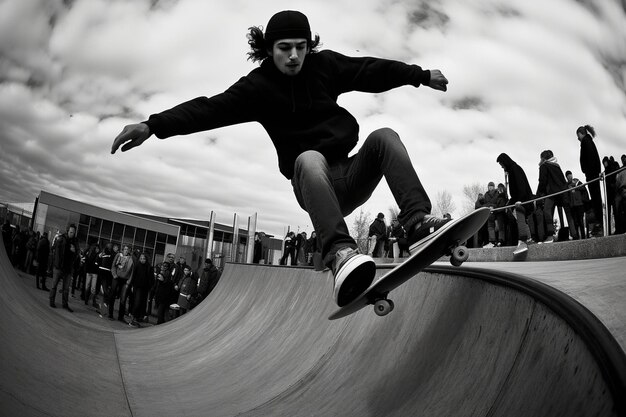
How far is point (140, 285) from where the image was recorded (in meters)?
10.9

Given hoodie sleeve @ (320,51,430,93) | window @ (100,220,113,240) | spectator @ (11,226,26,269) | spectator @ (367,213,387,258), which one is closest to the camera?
hoodie sleeve @ (320,51,430,93)

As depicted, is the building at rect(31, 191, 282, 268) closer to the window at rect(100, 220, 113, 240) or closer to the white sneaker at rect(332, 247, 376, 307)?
the window at rect(100, 220, 113, 240)

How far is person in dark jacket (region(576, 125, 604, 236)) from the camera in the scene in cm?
694

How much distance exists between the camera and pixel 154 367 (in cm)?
422

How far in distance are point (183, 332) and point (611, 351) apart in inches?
253

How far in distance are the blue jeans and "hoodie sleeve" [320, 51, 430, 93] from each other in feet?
2.11

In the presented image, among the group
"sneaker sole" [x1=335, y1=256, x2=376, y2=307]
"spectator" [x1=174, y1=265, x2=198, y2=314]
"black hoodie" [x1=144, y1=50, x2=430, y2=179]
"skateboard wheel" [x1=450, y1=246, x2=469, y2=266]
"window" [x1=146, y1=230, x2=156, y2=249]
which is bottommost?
"spectator" [x1=174, y1=265, x2=198, y2=314]

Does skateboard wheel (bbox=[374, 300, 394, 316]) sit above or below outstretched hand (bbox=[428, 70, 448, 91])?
below

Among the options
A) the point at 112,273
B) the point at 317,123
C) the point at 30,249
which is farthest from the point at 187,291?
the point at 317,123

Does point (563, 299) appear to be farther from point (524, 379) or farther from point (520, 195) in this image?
point (520, 195)

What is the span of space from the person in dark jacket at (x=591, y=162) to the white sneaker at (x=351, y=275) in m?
6.28

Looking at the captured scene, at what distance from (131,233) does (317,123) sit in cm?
2889

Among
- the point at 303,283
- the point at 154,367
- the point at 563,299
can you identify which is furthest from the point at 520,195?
the point at 563,299

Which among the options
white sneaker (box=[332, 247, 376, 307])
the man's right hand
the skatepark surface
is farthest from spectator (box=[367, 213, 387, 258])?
white sneaker (box=[332, 247, 376, 307])
